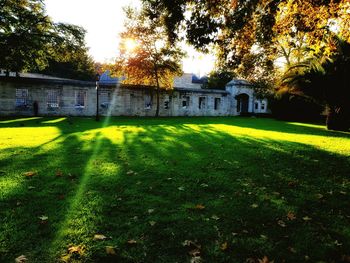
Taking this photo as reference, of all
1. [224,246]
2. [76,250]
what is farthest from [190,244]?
[76,250]

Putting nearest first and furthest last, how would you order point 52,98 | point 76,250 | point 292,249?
point 76,250 < point 292,249 < point 52,98

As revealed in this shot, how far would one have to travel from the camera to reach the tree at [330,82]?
57.8ft

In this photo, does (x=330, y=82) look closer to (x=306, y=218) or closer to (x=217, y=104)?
(x=306, y=218)

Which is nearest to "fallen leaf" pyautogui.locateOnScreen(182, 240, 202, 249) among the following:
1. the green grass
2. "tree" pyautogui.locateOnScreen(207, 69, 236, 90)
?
the green grass

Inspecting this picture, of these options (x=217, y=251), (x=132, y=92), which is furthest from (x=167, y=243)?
(x=132, y=92)

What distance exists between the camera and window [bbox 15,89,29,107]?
28.9m

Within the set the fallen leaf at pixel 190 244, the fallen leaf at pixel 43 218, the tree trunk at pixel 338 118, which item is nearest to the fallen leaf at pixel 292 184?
the fallen leaf at pixel 190 244

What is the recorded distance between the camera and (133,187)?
20.3ft

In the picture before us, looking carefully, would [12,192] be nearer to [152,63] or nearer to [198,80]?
[152,63]

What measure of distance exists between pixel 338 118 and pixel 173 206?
17.9 m

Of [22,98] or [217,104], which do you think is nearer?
[22,98]

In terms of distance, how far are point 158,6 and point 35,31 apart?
2297 centimetres

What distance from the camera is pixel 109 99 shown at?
34.1m

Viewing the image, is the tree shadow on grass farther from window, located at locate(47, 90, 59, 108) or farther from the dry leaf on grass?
window, located at locate(47, 90, 59, 108)
